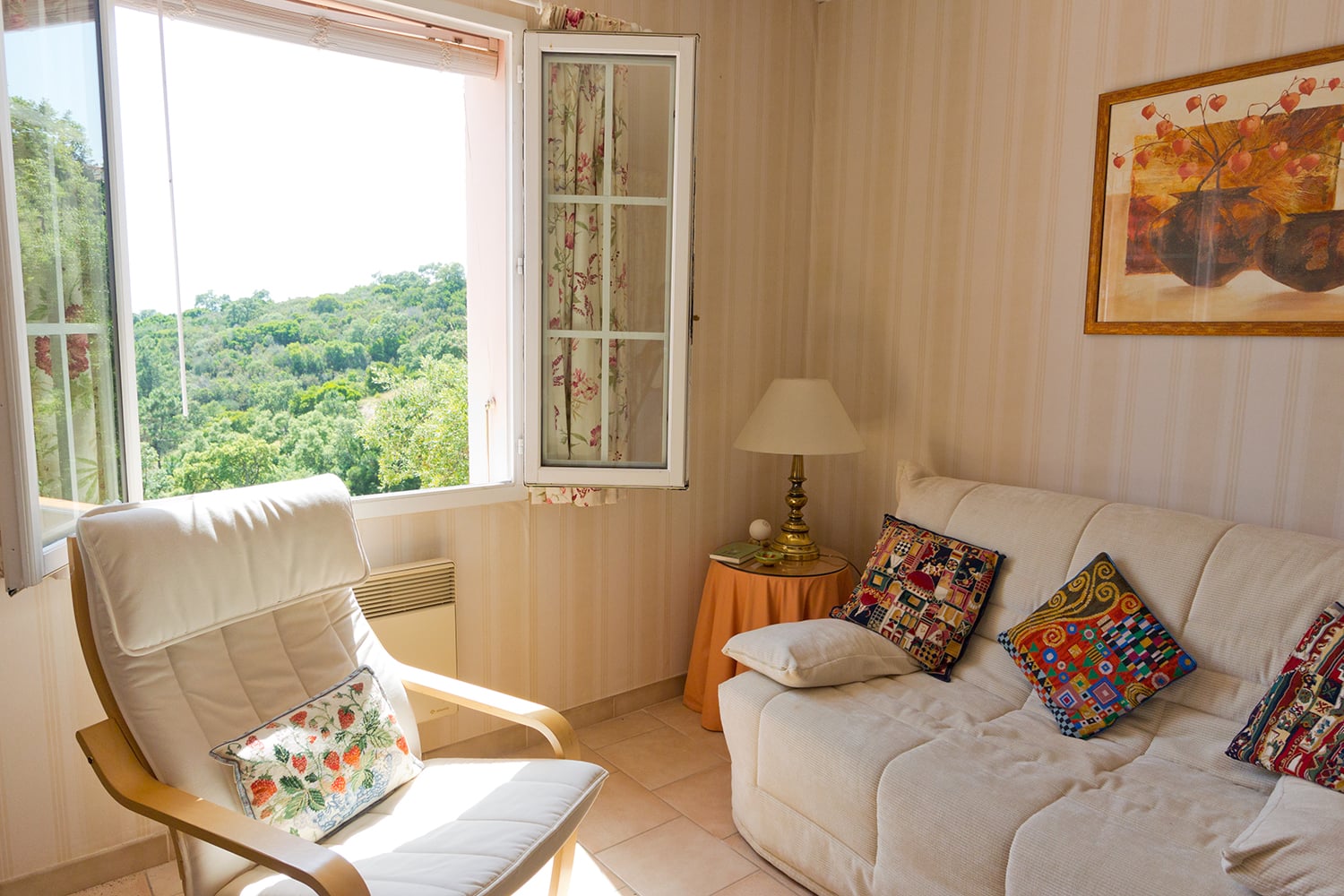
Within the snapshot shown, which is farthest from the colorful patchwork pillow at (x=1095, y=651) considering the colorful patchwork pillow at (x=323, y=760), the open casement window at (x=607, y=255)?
the colorful patchwork pillow at (x=323, y=760)

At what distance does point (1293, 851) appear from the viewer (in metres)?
1.40

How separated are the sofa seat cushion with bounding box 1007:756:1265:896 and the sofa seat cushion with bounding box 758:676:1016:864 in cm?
36

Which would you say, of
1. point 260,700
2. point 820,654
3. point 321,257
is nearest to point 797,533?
point 820,654

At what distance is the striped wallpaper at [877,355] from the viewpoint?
219 cm

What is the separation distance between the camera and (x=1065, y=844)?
162 cm

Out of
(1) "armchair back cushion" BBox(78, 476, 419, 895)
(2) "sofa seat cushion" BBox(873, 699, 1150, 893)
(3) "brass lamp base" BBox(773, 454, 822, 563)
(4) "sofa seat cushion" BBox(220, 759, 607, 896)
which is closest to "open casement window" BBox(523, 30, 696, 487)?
(3) "brass lamp base" BBox(773, 454, 822, 563)

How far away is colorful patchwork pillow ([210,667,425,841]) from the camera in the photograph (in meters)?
1.64

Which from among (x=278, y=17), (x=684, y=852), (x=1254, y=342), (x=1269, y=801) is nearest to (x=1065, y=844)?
(x=1269, y=801)

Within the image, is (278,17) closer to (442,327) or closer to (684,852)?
(442,327)

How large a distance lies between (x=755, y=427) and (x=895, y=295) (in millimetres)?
747

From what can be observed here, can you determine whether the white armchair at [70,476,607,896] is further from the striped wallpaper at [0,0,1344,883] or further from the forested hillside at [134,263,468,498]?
the forested hillside at [134,263,468,498]

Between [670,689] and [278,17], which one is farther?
[670,689]

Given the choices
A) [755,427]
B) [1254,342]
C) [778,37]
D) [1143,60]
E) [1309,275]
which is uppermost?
[778,37]

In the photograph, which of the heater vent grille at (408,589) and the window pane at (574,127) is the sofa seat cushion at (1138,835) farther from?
the window pane at (574,127)
